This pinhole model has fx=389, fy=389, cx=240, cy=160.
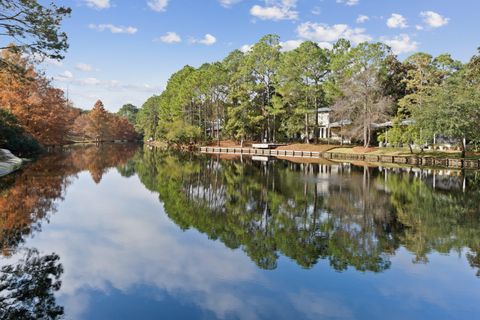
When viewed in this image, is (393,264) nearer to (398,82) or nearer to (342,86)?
(342,86)

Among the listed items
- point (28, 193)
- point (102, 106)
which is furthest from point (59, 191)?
point (102, 106)

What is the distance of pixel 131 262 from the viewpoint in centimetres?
1081

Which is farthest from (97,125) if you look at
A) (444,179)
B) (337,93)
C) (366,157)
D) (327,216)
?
(327,216)

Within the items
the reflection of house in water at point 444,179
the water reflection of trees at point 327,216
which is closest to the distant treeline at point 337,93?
the reflection of house in water at point 444,179

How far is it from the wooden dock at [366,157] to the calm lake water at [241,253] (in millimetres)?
18447

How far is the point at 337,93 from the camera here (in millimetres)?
51438

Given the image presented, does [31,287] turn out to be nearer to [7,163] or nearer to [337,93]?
[7,163]

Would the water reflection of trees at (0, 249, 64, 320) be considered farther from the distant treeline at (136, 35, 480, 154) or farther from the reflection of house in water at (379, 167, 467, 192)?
the distant treeline at (136, 35, 480, 154)

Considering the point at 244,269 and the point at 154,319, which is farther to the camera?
the point at 244,269

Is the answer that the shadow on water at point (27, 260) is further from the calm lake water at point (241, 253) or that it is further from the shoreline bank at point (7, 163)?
the shoreline bank at point (7, 163)

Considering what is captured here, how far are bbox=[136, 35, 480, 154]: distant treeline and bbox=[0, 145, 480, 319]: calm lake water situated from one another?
1883 cm

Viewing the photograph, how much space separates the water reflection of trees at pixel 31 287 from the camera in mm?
7414

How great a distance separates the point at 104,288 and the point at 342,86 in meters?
45.9

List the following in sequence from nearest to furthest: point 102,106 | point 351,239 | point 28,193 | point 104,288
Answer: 1. point 104,288
2. point 351,239
3. point 28,193
4. point 102,106
